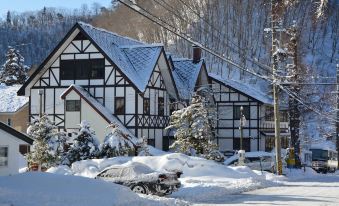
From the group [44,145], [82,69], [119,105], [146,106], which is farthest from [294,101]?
[44,145]

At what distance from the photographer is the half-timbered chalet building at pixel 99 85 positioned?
137 feet

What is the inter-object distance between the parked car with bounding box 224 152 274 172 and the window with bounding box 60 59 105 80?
1177 centimetres

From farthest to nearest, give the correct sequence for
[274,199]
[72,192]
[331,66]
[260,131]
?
[331,66], [260,131], [274,199], [72,192]

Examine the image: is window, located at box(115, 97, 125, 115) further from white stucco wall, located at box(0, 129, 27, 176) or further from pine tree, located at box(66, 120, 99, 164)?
white stucco wall, located at box(0, 129, 27, 176)

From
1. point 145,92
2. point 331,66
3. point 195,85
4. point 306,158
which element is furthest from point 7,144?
point 331,66

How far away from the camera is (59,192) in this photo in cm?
1653

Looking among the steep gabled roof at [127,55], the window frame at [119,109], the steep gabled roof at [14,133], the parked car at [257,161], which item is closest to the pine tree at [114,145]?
the steep gabled roof at [14,133]

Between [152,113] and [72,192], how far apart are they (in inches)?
1084

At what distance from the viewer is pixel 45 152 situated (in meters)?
34.8

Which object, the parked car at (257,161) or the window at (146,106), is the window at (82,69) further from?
the parked car at (257,161)

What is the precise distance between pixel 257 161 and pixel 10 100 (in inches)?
1074

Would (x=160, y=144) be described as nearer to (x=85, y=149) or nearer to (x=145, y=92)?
(x=145, y=92)

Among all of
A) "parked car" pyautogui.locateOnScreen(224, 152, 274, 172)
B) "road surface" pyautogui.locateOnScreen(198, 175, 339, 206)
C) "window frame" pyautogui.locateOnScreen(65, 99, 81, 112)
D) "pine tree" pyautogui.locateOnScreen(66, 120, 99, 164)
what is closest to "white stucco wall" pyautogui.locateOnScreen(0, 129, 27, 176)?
"pine tree" pyautogui.locateOnScreen(66, 120, 99, 164)

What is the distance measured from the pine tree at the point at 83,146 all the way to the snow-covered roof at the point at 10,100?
68.9ft
